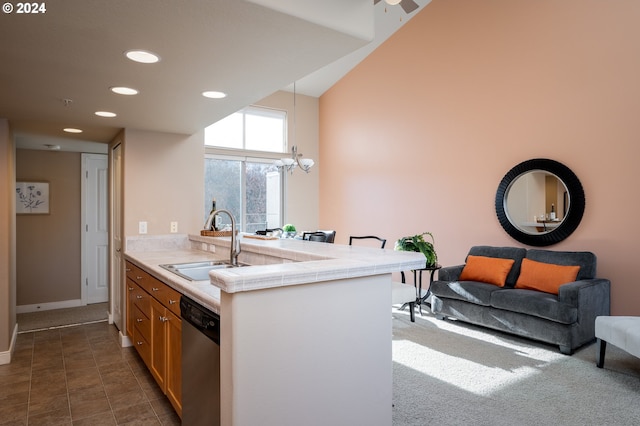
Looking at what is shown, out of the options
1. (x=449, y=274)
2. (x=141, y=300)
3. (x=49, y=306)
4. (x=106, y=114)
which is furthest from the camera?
(x=49, y=306)

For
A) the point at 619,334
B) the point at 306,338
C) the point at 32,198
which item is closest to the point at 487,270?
the point at 619,334

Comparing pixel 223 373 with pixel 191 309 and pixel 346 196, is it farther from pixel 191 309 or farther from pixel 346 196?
pixel 346 196

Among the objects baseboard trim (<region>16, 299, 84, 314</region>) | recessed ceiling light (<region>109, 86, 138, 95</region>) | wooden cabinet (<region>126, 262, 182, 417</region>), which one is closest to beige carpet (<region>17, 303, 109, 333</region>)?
baseboard trim (<region>16, 299, 84, 314</region>)

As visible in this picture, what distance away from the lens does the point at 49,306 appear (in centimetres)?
509

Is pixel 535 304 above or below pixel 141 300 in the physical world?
below

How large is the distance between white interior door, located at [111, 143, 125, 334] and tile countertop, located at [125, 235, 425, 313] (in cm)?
60

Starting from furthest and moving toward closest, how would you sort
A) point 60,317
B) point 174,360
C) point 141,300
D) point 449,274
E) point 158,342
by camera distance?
point 60,317
point 449,274
point 141,300
point 158,342
point 174,360

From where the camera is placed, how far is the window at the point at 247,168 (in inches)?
280

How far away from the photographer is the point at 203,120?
3342 millimetres

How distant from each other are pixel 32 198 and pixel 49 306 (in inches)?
56.3

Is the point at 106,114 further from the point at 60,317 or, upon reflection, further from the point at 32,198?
the point at 60,317

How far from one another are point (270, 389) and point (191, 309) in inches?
22.9

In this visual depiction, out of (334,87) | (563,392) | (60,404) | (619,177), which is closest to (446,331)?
(563,392)

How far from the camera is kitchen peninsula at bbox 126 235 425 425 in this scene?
4.55 feet
